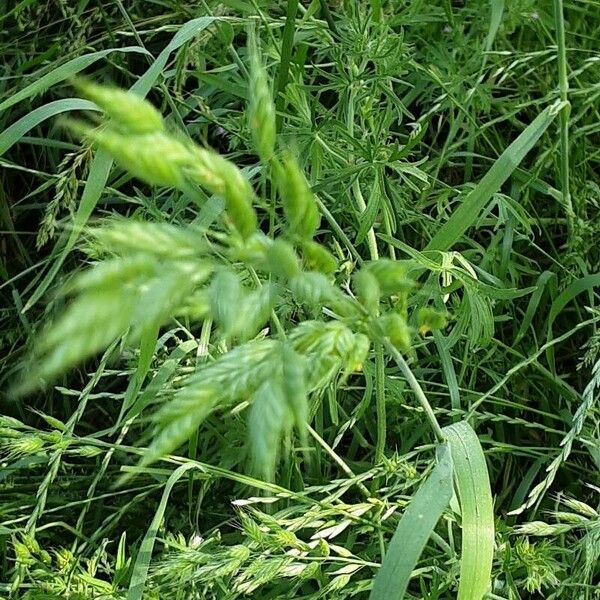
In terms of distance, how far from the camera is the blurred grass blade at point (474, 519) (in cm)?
70

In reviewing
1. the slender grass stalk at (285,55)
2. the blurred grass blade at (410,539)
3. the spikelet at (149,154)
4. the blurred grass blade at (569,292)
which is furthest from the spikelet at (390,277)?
the blurred grass blade at (569,292)

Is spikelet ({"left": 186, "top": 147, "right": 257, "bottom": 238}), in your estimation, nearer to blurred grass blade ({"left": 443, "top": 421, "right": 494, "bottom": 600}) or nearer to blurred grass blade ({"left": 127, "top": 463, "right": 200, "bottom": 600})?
blurred grass blade ({"left": 443, "top": 421, "right": 494, "bottom": 600})

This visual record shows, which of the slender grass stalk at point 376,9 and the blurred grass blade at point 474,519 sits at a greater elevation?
the slender grass stalk at point 376,9

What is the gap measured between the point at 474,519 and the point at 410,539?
7cm

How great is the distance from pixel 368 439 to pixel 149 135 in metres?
0.96

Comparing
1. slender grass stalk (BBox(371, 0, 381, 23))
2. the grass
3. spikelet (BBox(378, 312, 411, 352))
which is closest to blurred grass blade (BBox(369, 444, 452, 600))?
the grass

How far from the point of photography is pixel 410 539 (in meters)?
0.66

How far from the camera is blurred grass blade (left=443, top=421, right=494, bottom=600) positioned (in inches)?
27.6

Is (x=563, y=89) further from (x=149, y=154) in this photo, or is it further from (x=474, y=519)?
(x=149, y=154)

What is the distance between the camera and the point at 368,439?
1263mm

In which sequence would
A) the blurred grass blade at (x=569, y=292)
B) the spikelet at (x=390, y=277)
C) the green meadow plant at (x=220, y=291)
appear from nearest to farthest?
the green meadow plant at (x=220, y=291), the spikelet at (x=390, y=277), the blurred grass blade at (x=569, y=292)

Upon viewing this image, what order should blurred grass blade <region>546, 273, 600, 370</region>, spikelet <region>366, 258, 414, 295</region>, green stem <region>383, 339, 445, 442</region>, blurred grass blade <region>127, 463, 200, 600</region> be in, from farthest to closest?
1. blurred grass blade <region>546, 273, 600, 370</region>
2. blurred grass blade <region>127, 463, 200, 600</region>
3. green stem <region>383, 339, 445, 442</region>
4. spikelet <region>366, 258, 414, 295</region>

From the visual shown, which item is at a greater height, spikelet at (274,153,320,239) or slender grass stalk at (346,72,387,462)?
spikelet at (274,153,320,239)

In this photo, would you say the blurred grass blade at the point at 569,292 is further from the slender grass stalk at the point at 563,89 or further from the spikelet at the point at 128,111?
the spikelet at the point at 128,111
